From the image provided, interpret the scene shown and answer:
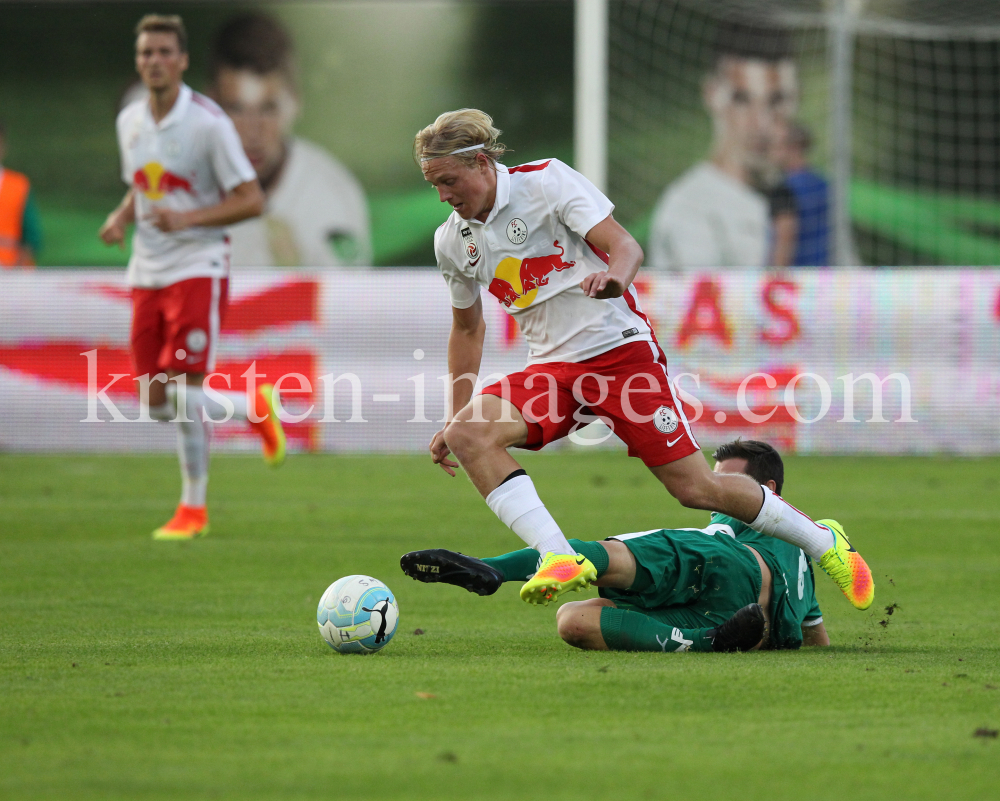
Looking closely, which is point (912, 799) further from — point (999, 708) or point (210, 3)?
point (210, 3)

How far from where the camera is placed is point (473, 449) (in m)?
4.17

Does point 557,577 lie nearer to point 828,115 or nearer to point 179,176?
Answer: point 179,176

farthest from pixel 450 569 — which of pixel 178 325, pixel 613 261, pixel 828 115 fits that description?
pixel 828 115

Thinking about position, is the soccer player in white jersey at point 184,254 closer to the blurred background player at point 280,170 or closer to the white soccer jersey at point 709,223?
the white soccer jersey at point 709,223

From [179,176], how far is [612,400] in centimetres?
352

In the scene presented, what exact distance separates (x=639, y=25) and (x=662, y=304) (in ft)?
25.5

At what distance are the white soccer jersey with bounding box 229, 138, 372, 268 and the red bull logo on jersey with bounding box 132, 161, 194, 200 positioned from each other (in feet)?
39.0

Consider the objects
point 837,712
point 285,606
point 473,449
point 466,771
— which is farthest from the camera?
point 285,606

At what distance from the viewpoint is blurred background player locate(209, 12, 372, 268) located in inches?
754

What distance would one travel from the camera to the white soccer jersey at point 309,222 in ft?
62.6

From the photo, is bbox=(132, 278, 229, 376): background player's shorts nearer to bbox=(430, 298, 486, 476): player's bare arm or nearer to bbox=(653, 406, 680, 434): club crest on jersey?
bbox=(430, 298, 486, 476): player's bare arm

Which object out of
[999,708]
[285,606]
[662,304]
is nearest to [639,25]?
[662,304]

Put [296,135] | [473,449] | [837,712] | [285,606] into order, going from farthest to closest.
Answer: [296,135] → [285,606] → [473,449] → [837,712]

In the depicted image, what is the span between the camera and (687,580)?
4113 mm
